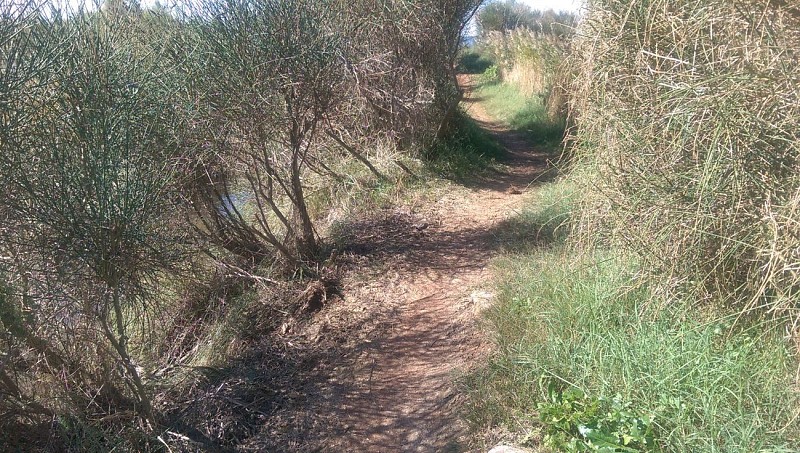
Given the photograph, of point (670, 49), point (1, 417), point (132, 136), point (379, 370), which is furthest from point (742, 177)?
point (1, 417)

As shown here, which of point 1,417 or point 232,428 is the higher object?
point 1,417

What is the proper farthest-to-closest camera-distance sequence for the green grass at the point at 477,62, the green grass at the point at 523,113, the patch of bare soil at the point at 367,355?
the green grass at the point at 477,62 → the green grass at the point at 523,113 → the patch of bare soil at the point at 367,355

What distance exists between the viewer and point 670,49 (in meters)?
4.08

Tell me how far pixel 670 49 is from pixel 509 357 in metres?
2.20

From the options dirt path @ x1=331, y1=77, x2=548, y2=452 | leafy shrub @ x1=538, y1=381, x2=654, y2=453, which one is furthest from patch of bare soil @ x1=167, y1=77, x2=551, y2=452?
leafy shrub @ x1=538, y1=381, x2=654, y2=453

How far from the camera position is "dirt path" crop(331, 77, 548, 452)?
4.65m

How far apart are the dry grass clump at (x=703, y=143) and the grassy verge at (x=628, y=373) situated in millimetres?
256

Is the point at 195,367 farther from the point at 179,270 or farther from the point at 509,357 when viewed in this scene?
the point at 509,357

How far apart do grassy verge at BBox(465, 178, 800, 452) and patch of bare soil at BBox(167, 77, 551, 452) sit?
508 millimetres

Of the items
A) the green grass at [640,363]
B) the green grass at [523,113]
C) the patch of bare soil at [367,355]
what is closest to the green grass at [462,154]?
the green grass at [523,113]

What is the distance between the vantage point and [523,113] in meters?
16.6

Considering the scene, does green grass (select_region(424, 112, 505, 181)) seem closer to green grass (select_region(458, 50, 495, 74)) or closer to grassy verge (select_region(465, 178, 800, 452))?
grassy verge (select_region(465, 178, 800, 452))

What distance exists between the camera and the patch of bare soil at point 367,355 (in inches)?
189

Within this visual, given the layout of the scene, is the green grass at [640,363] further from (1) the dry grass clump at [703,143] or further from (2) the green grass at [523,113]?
(2) the green grass at [523,113]
